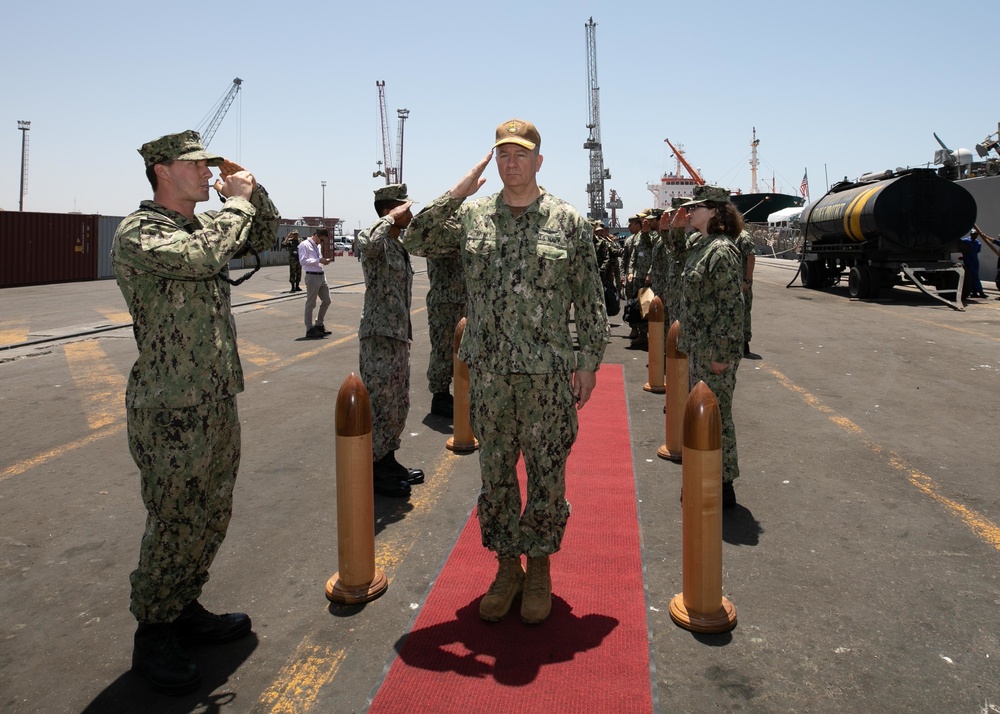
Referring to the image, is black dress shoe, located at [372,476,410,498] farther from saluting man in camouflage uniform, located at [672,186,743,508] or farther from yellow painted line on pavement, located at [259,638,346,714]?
saluting man in camouflage uniform, located at [672,186,743,508]

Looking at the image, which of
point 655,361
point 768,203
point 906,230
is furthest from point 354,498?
point 768,203

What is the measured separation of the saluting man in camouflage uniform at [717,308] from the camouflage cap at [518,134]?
6.12ft

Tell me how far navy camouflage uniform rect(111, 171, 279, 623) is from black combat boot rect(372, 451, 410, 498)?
2.16 metres

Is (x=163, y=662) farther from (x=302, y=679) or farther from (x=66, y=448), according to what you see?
Result: (x=66, y=448)

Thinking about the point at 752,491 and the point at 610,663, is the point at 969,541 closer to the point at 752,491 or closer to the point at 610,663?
the point at 752,491

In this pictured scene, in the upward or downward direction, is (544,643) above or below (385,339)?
below

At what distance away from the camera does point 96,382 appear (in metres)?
9.21

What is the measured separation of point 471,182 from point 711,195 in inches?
88.0

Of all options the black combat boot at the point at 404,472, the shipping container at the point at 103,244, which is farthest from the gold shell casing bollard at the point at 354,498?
the shipping container at the point at 103,244

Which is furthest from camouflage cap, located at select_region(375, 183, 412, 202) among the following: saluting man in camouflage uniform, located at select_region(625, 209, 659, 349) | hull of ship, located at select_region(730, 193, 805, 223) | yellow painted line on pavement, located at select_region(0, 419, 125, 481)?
hull of ship, located at select_region(730, 193, 805, 223)

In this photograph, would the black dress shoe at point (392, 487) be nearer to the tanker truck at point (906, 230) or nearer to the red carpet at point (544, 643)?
the red carpet at point (544, 643)

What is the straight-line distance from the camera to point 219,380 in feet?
10.1

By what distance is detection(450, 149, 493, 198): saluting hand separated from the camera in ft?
11.1

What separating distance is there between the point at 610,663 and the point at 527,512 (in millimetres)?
718
